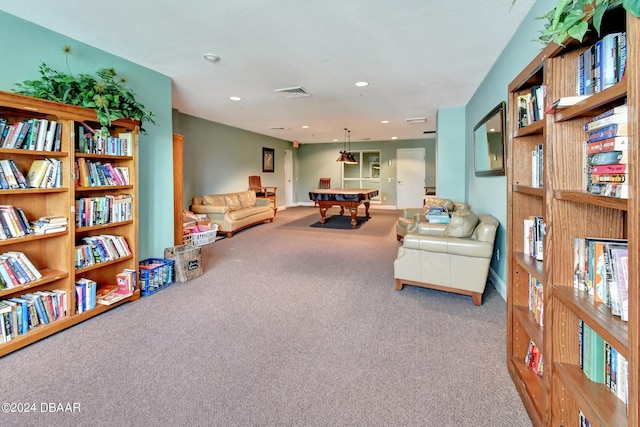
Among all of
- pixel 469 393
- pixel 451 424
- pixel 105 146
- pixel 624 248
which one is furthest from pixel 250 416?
pixel 105 146

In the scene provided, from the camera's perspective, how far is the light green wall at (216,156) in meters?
6.14

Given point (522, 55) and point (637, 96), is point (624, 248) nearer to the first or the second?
point (637, 96)

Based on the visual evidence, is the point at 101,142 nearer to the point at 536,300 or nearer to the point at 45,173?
the point at 45,173

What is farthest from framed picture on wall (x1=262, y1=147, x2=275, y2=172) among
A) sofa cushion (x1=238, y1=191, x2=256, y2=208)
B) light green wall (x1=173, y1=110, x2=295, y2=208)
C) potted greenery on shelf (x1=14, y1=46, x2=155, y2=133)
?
potted greenery on shelf (x1=14, y1=46, x2=155, y2=133)

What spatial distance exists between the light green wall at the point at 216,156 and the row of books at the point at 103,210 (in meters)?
3.28

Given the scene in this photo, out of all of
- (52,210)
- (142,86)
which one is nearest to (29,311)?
(52,210)

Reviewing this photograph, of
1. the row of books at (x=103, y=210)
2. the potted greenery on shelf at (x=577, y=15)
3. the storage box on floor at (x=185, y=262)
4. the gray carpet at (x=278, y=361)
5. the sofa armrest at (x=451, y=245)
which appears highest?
the potted greenery on shelf at (x=577, y=15)

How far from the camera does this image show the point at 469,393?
165 centimetres

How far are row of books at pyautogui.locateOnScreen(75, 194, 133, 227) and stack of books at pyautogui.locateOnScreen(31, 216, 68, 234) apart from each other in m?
0.12

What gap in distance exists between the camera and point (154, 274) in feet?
10.3

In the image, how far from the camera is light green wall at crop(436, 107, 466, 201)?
5236 millimetres

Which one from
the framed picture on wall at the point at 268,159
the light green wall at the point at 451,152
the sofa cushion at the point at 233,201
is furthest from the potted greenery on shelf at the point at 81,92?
the framed picture on wall at the point at 268,159

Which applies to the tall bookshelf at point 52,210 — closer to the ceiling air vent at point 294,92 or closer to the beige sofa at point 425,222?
the ceiling air vent at point 294,92

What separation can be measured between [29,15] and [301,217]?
6.47m
